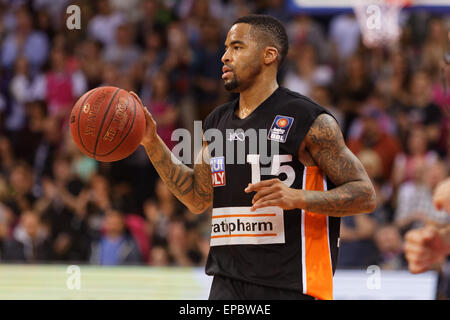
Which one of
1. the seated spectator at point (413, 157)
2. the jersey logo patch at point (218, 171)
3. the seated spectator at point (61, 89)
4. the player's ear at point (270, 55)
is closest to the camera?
the jersey logo patch at point (218, 171)

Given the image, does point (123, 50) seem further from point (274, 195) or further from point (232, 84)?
point (274, 195)

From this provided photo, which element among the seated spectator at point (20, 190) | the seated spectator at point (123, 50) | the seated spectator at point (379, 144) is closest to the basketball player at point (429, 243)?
the seated spectator at point (379, 144)

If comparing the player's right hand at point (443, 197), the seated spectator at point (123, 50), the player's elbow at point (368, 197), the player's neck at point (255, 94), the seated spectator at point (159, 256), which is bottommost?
the seated spectator at point (159, 256)

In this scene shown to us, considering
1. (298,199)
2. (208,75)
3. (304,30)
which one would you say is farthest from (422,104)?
(298,199)

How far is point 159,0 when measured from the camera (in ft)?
39.4

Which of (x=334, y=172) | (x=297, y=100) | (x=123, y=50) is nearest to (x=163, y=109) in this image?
(x=123, y=50)

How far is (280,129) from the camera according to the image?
366 centimetres

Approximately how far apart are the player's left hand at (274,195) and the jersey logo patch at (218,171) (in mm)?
503

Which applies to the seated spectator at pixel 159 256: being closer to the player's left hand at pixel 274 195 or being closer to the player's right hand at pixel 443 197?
the player's left hand at pixel 274 195

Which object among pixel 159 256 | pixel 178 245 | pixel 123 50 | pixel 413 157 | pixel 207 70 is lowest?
pixel 159 256

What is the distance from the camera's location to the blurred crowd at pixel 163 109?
8828 millimetres

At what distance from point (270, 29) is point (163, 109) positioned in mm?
6498
